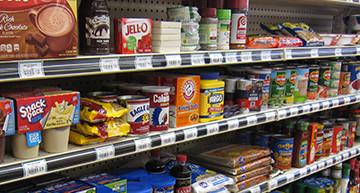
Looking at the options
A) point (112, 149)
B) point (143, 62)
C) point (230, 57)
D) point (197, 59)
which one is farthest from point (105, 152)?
point (230, 57)

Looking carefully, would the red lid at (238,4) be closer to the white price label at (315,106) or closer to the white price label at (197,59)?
the white price label at (197,59)

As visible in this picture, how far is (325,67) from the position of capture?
275 cm

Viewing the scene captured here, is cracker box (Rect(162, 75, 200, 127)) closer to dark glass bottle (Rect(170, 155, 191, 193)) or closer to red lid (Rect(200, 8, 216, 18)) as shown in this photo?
dark glass bottle (Rect(170, 155, 191, 193))

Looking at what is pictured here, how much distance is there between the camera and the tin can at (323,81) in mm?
2754

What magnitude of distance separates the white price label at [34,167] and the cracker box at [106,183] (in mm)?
276

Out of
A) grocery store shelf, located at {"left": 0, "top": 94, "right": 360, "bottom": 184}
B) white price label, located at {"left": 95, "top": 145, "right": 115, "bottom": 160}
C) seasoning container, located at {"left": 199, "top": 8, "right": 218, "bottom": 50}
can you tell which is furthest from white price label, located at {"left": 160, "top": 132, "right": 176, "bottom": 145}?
seasoning container, located at {"left": 199, "top": 8, "right": 218, "bottom": 50}

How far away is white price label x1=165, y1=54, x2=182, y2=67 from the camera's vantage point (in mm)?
1650

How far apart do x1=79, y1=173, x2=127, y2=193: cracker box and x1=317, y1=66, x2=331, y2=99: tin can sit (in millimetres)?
1818

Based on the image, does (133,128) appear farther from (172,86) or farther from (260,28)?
(260,28)

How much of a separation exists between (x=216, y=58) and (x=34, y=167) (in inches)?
40.1

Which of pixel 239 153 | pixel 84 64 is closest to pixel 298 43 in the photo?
pixel 239 153

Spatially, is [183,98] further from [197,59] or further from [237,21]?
[237,21]

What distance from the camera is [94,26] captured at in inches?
55.7

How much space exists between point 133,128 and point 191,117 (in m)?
0.38
